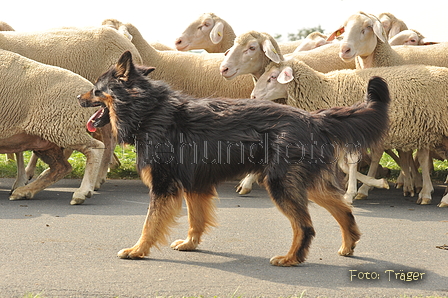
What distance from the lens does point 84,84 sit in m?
8.20

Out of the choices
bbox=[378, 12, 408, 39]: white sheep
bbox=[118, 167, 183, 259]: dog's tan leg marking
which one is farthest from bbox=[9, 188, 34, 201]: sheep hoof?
Result: bbox=[378, 12, 408, 39]: white sheep

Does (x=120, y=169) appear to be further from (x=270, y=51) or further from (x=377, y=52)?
(x=377, y=52)

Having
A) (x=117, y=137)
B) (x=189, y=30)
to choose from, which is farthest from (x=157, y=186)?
(x=189, y=30)

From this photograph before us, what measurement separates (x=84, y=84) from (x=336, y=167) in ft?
13.5

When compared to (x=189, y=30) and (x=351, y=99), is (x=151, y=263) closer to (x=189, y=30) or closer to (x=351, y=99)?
(x=351, y=99)

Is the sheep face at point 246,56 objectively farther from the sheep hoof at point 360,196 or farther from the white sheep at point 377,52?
the sheep hoof at point 360,196

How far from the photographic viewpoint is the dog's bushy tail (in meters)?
5.00

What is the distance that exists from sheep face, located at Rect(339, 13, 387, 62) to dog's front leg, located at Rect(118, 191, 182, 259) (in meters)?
4.94

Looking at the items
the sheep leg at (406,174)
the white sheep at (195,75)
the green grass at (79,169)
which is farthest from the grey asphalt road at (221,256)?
the white sheep at (195,75)

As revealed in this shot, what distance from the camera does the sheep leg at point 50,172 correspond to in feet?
26.6

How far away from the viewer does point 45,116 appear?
8008 mm

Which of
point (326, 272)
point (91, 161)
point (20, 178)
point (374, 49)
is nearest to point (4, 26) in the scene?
point (20, 178)

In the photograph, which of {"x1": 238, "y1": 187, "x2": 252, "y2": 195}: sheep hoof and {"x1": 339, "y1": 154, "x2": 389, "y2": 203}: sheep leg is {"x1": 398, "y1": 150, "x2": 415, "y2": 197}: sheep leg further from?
{"x1": 238, "y1": 187, "x2": 252, "y2": 195}: sheep hoof

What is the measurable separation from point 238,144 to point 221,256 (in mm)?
959
